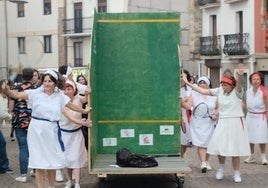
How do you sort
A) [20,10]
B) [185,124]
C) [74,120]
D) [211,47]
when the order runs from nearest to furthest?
[74,120] → [185,124] → [211,47] → [20,10]

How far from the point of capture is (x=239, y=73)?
Answer: 936cm

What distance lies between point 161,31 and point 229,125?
1995 millimetres

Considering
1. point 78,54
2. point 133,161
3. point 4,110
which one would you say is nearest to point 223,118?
point 133,161

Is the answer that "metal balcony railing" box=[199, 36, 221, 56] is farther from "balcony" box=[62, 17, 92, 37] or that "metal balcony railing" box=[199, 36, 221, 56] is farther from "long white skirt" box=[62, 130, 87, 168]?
"long white skirt" box=[62, 130, 87, 168]

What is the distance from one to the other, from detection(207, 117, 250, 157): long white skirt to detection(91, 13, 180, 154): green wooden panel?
0.86 m

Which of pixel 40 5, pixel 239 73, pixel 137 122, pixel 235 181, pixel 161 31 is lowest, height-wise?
pixel 235 181

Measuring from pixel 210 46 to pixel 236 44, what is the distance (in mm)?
3168

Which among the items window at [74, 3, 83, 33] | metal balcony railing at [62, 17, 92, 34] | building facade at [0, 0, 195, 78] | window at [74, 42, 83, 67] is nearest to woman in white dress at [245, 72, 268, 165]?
building facade at [0, 0, 195, 78]

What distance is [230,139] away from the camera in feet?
32.2

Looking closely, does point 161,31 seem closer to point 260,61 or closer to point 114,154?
point 114,154

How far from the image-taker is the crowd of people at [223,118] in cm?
984

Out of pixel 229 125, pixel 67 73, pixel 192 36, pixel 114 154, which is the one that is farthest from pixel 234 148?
pixel 192 36

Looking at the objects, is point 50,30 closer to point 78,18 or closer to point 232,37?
point 78,18

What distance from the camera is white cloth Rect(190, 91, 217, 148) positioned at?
1093 centimetres
